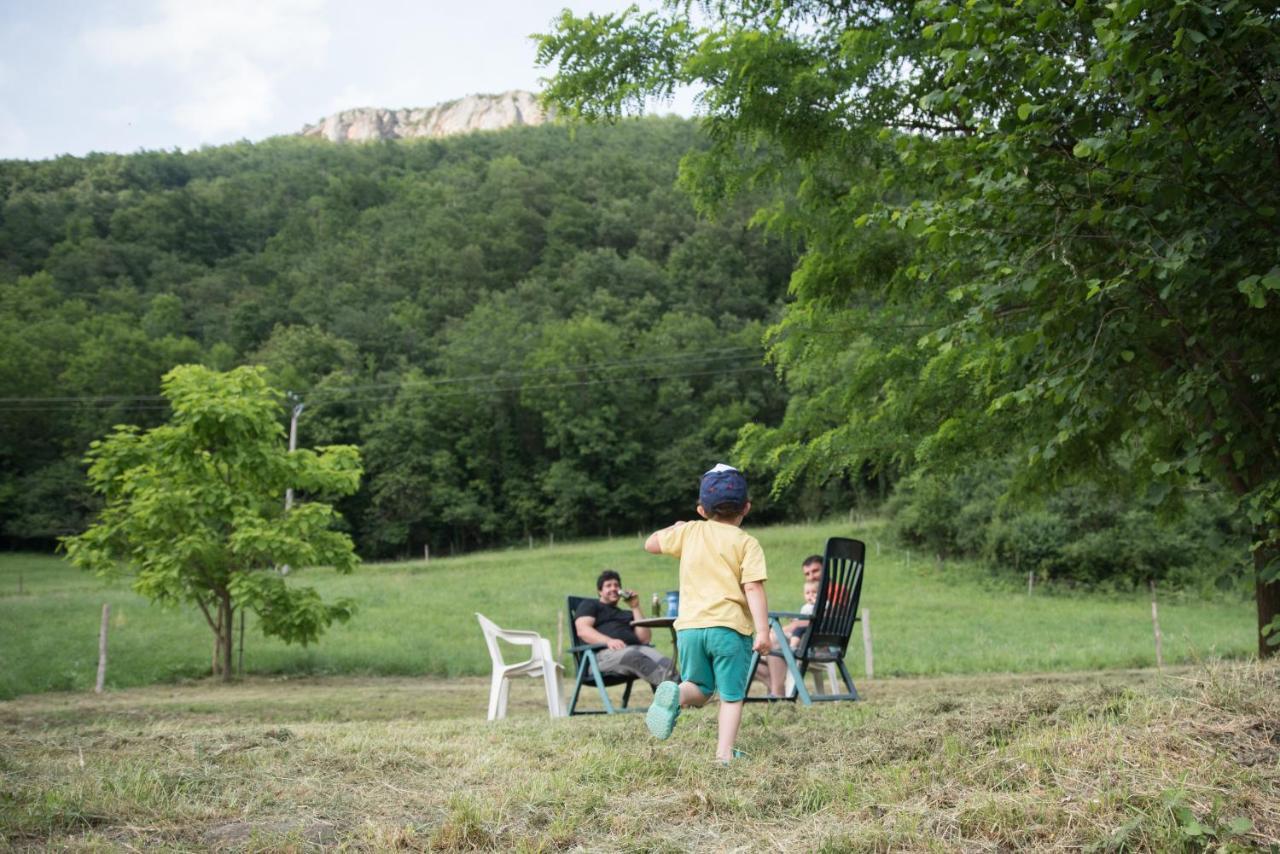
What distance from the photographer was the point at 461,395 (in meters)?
65.2

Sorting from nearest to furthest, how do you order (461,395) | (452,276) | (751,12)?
(751,12)
(461,395)
(452,276)

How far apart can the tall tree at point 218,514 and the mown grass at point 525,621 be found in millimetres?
1561

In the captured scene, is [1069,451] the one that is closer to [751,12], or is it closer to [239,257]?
[751,12]

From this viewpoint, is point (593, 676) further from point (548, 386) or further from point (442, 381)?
point (442, 381)

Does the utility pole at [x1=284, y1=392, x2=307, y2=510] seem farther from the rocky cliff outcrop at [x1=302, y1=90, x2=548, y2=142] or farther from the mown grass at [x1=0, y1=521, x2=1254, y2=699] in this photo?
the rocky cliff outcrop at [x1=302, y1=90, x2=548, y2=142]

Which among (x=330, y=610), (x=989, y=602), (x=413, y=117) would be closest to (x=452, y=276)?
(x=989, y=602)

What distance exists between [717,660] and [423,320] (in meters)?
73.7

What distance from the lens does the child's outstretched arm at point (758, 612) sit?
4359 mm

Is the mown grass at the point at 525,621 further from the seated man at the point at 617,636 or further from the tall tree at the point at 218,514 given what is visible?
the seated man at the point at 617,636

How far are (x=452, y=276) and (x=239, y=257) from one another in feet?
53.6

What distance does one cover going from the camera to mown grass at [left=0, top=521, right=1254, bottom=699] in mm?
14969

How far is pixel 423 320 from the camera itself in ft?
249

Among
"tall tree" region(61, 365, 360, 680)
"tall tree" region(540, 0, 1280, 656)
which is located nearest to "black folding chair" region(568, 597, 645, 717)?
"tall tree" region(540, 0, 1280, 656)

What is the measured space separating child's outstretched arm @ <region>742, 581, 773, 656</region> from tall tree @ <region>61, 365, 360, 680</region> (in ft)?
33.3
